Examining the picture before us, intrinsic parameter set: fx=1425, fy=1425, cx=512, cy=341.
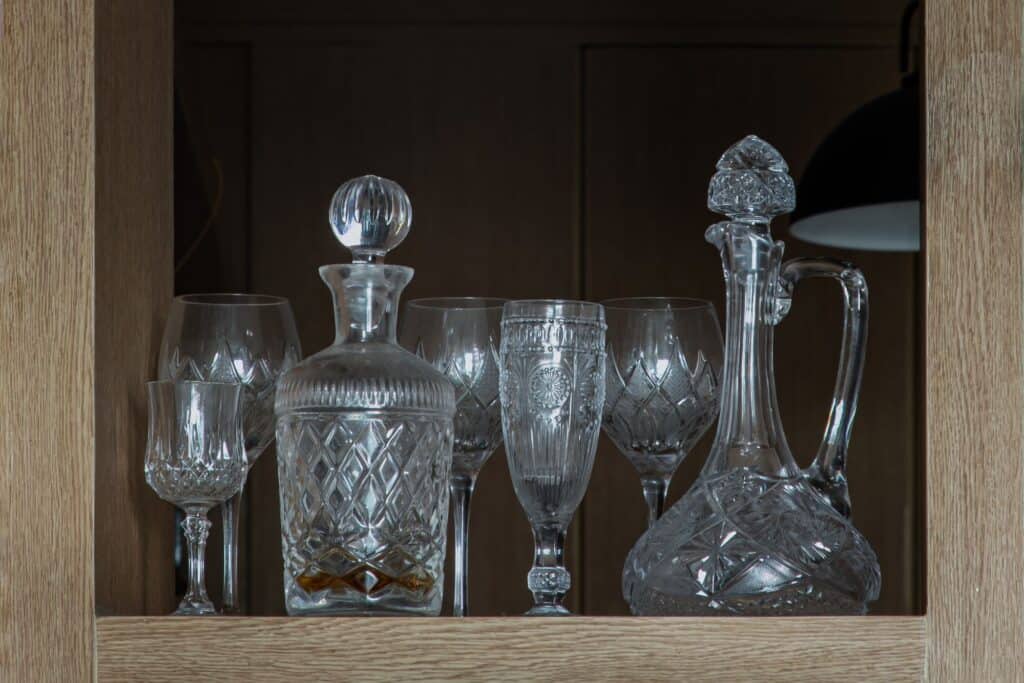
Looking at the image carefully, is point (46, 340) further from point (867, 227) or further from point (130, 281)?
point (867, 227)

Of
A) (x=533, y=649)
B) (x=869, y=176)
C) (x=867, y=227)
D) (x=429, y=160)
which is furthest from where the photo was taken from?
(x=429, y=160)

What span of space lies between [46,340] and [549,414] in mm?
237

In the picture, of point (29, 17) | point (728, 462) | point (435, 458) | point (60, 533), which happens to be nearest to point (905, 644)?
point (728, 462)

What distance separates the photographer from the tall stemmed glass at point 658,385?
30.8 inches

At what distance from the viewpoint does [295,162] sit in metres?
2.54

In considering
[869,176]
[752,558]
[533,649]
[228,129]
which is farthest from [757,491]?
[228,129]

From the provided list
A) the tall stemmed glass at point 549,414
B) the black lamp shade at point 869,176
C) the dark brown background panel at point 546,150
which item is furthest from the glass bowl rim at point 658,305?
the dark brown background panel at point 546,150

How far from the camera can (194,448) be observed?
708mm

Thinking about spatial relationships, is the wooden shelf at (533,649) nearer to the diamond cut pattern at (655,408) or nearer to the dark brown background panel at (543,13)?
the diamond cut pattern at (655,408)

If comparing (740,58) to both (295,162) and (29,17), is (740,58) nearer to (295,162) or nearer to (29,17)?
(295,162)

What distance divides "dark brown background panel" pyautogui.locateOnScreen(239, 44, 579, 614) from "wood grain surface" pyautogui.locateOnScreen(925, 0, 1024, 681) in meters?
1.89

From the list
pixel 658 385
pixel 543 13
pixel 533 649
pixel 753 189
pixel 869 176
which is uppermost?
pixel 543 13

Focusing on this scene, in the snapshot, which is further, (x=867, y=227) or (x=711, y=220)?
(x=711, y=220)

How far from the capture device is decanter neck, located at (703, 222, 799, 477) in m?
0.72
